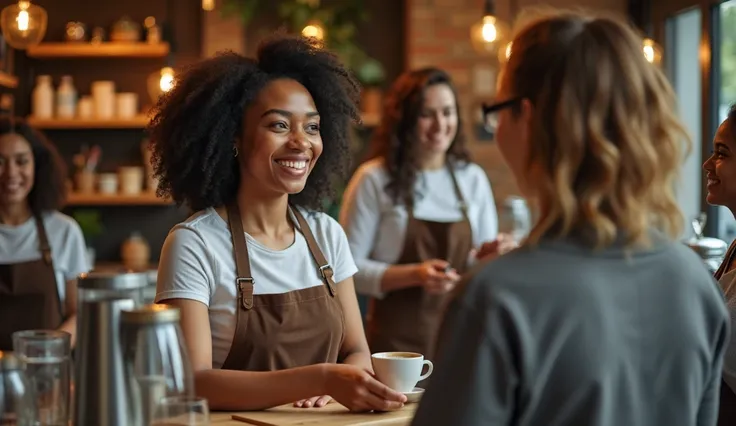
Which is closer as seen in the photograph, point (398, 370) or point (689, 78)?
point (398, 370)

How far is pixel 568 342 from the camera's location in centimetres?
131

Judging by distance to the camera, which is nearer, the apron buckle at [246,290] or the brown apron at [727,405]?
the brown apron at [727,405]

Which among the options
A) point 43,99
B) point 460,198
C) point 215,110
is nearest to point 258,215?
point 215,110

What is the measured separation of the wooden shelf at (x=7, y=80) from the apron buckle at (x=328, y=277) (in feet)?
12.8

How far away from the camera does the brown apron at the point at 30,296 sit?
3.65 meters

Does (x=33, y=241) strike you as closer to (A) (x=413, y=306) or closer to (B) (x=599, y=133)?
(A) (x=413, y=306)

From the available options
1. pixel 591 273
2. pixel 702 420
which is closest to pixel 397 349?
pixel 702 420

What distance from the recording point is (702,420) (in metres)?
1.55

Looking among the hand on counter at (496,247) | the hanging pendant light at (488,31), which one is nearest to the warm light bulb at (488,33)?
the hanging pendant light at (488,31)

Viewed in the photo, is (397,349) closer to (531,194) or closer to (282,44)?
(282,44)

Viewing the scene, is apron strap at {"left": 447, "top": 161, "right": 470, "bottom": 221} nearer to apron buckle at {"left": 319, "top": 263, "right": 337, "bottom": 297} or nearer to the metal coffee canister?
the metal coffee canister

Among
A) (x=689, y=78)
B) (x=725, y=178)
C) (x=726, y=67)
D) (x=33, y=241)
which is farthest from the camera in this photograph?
(x=689, y=78)

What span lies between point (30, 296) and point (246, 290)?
1704mm

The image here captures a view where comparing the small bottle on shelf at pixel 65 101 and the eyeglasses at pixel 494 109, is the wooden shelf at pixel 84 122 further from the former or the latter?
the eyeglasses at pixel 494 109
